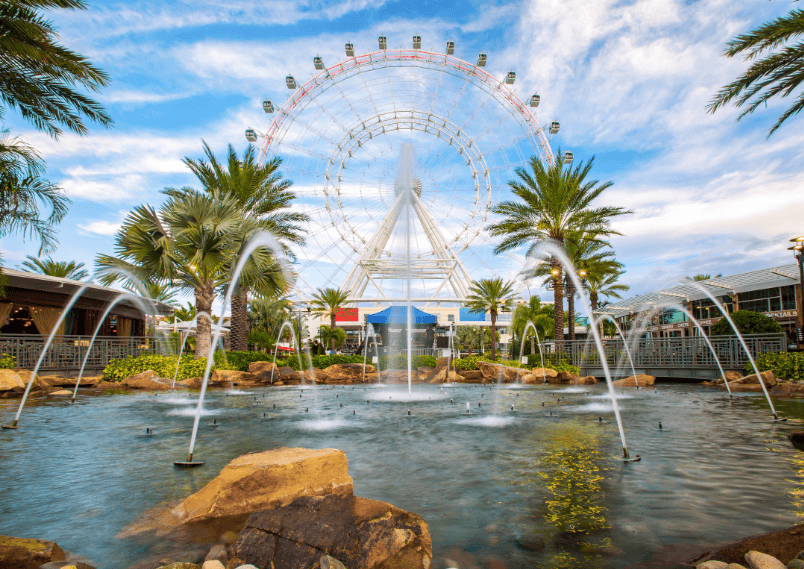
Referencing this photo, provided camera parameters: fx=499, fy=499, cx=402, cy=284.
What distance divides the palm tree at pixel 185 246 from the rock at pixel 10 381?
4648mm

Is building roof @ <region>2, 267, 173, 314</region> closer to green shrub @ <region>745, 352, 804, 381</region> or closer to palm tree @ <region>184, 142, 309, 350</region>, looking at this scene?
palm tree @ <region>184, 142, 309, 350</region>

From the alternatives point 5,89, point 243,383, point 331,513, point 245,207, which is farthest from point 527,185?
point 331,513

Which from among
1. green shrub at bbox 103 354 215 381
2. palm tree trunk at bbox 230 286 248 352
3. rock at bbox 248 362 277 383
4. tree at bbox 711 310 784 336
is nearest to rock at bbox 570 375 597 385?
tree at bbox 711 310 784 336

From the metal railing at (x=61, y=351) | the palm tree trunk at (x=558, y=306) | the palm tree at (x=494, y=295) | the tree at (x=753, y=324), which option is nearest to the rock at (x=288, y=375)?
the metal railing at (x=61, y=351)

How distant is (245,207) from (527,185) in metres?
14.7

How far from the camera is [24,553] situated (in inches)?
128

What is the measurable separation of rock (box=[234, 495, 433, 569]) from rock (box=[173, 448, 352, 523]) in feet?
2.20

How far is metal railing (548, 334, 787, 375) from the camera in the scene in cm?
1866

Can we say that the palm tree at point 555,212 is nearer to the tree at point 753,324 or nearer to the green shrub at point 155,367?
the tree at point 753,324

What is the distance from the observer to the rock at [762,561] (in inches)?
122

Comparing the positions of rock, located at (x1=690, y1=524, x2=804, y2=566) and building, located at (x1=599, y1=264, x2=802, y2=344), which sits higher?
building, located at (x1=599, y1=264, x2=802, y2=344)

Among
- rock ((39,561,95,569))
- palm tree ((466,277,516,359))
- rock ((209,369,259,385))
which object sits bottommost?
rock ((39,561,95,569))

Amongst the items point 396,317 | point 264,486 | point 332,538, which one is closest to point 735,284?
point 396,317

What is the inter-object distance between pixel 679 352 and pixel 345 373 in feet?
48.8
